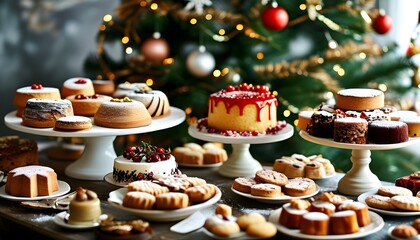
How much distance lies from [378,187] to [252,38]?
1288 mm

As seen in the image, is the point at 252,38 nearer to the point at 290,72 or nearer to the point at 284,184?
the point at 290,72

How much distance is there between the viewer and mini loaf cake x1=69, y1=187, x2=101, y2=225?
2.17m

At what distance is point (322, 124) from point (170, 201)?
64 cm

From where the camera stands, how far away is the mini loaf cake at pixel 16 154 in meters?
2.75

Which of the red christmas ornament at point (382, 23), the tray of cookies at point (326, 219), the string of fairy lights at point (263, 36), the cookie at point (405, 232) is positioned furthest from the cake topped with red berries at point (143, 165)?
the red christmas ornament at point (382, 23)

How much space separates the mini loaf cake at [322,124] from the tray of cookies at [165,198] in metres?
0.46

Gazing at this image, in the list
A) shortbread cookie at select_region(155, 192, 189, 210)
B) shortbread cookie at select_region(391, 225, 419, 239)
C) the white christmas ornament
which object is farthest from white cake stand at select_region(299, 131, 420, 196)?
the white christmas ornament

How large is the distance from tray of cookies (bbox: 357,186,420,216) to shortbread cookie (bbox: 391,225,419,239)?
174 mm

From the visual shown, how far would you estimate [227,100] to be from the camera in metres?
2.72

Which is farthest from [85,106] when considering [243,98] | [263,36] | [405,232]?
[405,232]

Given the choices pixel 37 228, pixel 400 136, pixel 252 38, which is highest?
pixel 252 38

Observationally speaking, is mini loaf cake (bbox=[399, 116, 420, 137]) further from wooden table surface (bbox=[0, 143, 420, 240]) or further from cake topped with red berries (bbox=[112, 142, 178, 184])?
cake topped with red berries (bbox=[112, 142, 178, 184])

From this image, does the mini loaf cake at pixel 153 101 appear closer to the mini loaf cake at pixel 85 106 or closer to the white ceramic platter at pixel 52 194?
the mini loaf cake at pixel 85 106

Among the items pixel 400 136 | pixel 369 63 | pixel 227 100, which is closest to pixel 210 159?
pixel 227 100
